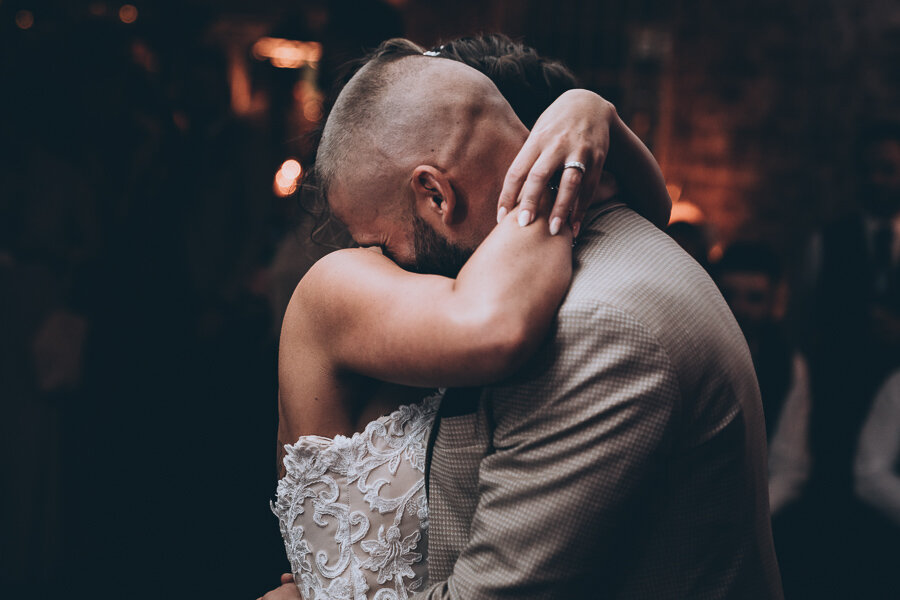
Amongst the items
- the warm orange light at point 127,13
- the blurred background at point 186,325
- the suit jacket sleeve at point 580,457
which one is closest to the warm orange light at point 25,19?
the blurred background at point 186,325

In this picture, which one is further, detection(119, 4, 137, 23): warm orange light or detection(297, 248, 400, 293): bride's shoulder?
detection(119, 4, 137, 23): warm orange light

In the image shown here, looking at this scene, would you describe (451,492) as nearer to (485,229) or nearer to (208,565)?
(485,229)

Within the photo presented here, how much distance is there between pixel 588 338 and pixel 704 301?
0.23 meters

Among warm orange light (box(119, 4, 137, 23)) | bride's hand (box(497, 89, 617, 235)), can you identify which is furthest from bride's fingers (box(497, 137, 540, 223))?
warm orange light (box(119, 4, 137, 23))

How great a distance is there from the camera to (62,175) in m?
3.92

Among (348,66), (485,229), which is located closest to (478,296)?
(485,229)

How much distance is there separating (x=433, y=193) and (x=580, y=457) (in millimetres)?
523

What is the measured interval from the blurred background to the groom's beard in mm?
Answer: 1717

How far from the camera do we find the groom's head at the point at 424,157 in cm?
135

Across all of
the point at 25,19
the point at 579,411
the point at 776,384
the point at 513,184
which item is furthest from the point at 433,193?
the point at 25,19

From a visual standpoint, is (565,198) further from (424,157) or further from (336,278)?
(336,278)

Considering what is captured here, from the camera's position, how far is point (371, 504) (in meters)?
1.50

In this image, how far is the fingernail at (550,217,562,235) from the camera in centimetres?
120

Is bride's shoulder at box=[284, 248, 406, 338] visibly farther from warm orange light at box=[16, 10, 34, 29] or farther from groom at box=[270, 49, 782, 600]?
warm orange light at box=[16, 10, 34, 29]
